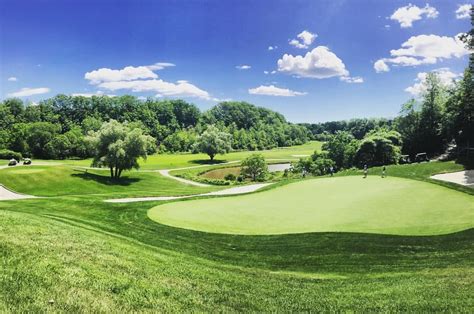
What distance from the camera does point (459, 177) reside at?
115 ft

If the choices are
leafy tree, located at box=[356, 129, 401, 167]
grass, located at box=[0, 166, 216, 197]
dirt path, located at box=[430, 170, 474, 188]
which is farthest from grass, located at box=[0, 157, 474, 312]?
leafy tree, located at box=[356, 129, 401, 167]

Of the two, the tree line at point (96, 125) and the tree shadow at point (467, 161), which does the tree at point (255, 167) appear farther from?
the tree shadow at point (467, 161)

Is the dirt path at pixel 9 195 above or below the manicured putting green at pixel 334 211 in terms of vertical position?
below

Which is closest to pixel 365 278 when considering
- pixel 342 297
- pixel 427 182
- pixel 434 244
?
pixel 342 297

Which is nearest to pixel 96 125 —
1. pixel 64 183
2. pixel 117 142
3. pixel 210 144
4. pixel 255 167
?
pixel 210 144

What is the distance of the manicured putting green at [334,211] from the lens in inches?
691

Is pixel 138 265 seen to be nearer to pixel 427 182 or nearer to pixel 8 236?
pixel 8 236

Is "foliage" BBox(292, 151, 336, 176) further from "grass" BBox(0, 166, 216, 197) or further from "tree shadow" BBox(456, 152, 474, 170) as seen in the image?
"grass" BBox(0, 166, 216, 197)

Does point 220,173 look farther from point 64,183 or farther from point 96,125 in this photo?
point 96,125

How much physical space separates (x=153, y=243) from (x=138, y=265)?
4934 millimetres

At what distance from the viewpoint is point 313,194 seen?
26.8 meters

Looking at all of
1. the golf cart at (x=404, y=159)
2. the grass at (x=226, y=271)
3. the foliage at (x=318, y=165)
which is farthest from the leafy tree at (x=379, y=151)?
the grass at (x=226, y=271)

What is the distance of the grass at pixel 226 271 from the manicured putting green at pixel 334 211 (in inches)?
51.1

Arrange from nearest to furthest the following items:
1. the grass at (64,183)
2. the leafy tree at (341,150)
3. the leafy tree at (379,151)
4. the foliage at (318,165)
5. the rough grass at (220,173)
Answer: the grass at (64,183) → the leafy tree at (379,151) → the leafy tree at (341,150) → the foliage at (318,165) → the rough grass at (220,173)
